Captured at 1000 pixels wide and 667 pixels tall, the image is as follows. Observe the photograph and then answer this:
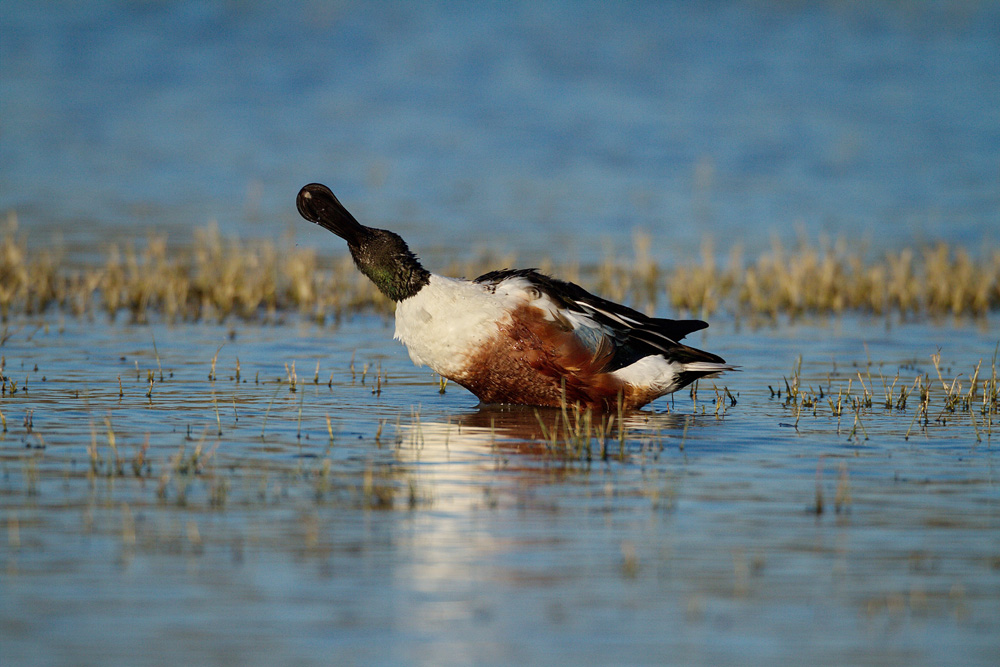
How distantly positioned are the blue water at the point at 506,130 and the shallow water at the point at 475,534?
29.7ft

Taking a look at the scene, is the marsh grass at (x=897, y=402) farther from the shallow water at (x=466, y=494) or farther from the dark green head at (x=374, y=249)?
the dark green head at (x=374, y=249)

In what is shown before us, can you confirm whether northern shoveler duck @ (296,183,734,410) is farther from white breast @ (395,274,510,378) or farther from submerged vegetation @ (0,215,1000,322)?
submerged vegetation @ (0,215,1000,322)

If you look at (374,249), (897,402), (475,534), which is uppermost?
(374,249)

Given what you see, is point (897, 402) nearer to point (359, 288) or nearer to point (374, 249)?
point (374, 249)

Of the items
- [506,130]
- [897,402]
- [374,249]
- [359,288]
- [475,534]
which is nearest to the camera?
[475,534]

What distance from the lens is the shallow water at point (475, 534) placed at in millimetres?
4207

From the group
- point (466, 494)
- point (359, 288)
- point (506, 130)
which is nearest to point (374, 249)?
point (466, 494)

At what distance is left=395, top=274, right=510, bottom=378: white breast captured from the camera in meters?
8.13

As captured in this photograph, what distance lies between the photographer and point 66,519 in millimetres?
5324

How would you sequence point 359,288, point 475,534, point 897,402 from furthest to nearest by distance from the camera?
1. point 359,288
2. point 897,402
3. point 475,534

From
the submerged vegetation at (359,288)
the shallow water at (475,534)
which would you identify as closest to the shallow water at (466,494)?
the shallow water at (475,534)

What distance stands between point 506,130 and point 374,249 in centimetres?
2430

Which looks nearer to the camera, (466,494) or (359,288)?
(466,494)

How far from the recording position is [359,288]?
45.1 ft
